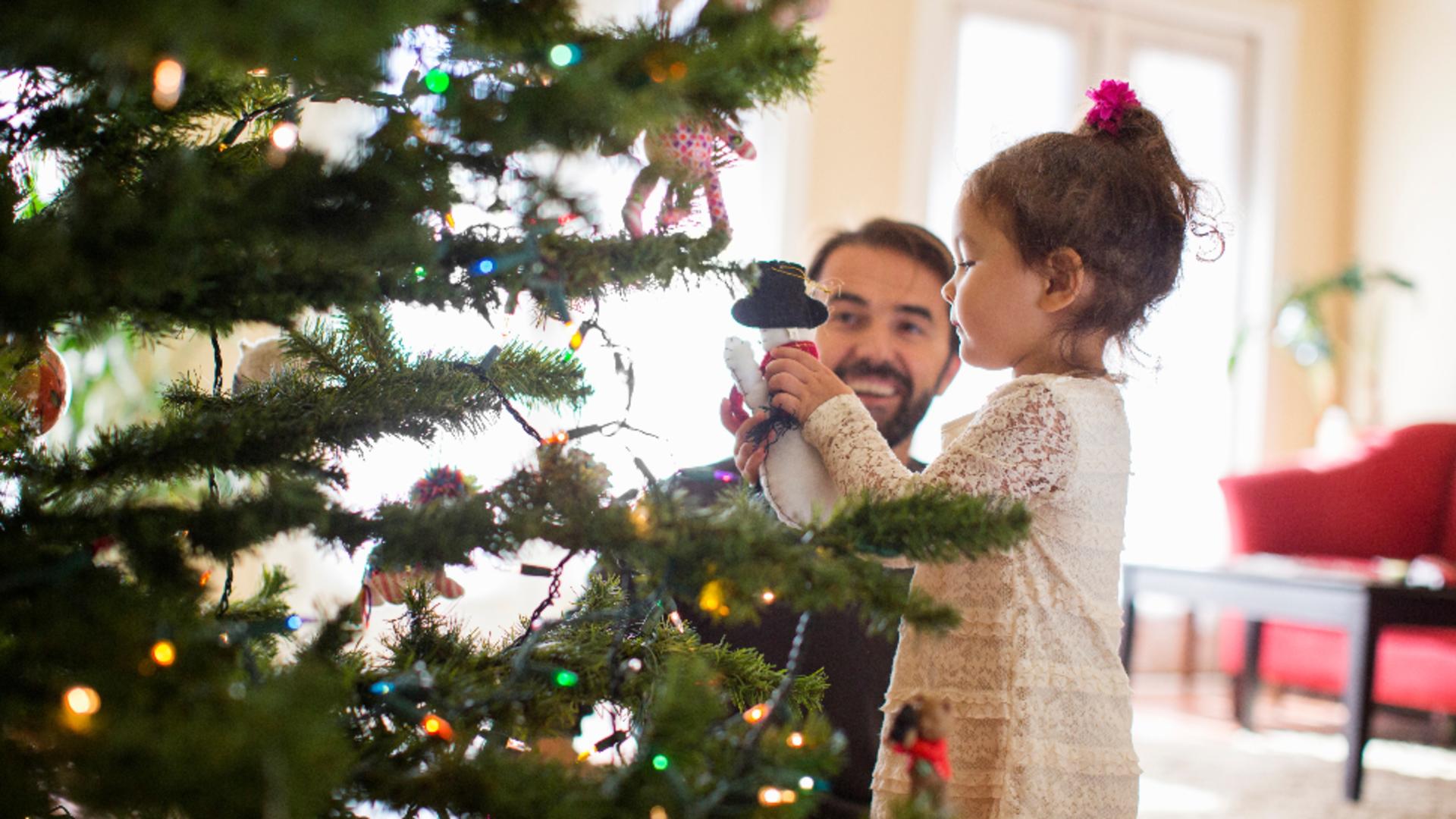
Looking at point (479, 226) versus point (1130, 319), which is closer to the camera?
point (479, 226)

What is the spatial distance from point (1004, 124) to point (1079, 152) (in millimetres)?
3140

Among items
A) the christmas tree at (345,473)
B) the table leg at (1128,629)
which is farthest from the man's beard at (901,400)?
the table leg at (1128,629)

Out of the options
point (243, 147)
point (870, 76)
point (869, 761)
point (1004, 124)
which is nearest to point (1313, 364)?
point (1004, 124)

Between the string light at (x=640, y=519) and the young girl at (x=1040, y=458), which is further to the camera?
the young girl at (x=1040, y=458)

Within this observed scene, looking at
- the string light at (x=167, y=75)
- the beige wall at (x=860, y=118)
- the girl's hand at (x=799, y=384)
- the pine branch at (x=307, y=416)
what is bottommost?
the pine branch at (x=307, y=416)

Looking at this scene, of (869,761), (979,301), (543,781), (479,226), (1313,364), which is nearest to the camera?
(543,781)

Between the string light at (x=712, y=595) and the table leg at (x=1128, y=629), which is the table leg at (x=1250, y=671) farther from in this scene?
the string light at (x=712, y=595)

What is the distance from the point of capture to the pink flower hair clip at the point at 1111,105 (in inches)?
45.3

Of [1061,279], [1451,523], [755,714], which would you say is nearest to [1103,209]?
[1061,279]

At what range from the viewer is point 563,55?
0.53 meters

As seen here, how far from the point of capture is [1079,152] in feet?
3.60

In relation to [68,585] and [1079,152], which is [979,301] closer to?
[1079,152]

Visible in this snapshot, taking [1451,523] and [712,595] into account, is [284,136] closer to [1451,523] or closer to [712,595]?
[712,595]

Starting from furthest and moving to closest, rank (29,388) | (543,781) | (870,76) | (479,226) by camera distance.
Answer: (870,76), (29,388), (479,226), (543,781)
